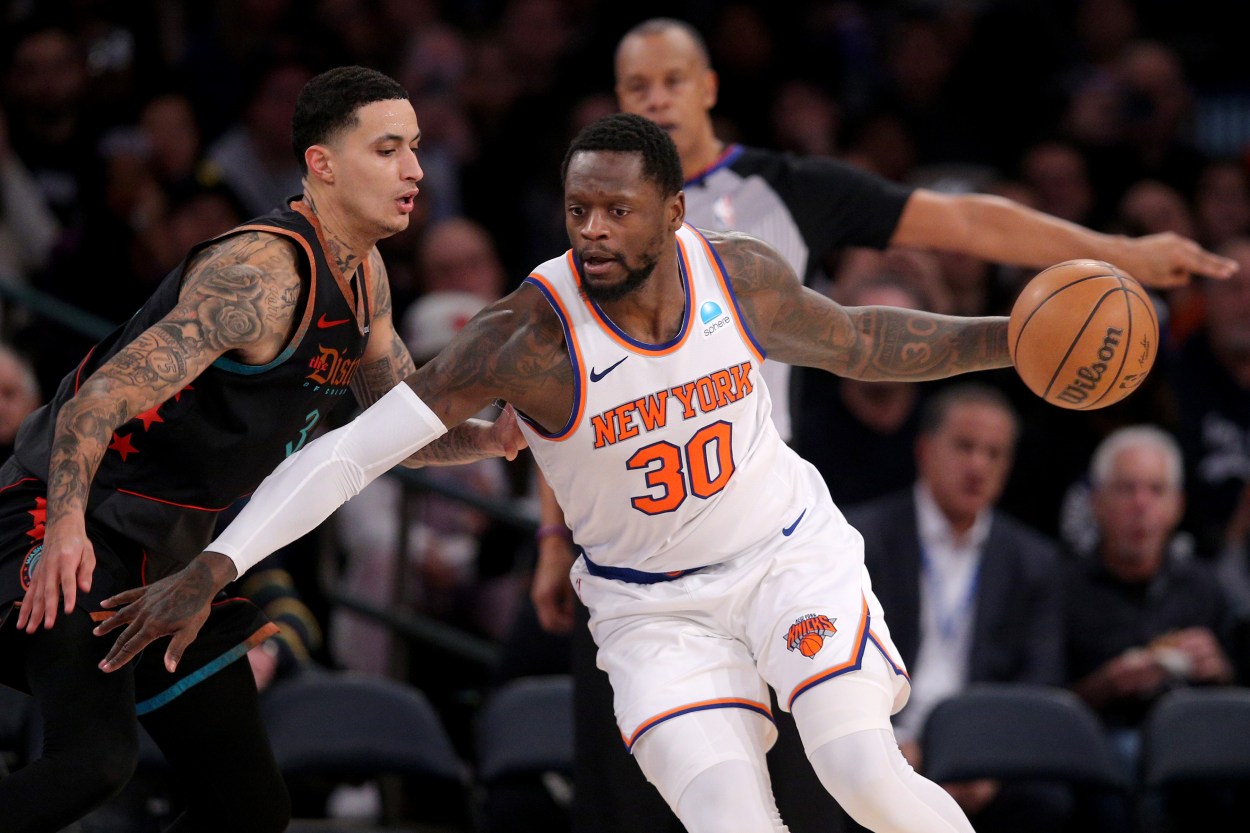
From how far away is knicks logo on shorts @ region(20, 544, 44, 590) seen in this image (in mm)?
4082

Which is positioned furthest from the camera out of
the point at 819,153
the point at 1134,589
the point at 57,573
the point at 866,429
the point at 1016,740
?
the point at 819,153

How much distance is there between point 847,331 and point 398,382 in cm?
128

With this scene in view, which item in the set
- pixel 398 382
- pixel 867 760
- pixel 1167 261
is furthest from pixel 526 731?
pixel 1167 261

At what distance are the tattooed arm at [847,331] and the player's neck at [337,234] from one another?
980 millimetres

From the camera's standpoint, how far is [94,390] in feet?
12.7

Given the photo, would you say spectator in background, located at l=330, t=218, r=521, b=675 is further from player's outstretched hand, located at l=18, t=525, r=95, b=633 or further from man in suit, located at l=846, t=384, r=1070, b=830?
player's outstretched hand, located at l=18, t=525, r=95, b=633

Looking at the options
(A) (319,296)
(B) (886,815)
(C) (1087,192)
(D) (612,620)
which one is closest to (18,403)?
(A) (319,296)

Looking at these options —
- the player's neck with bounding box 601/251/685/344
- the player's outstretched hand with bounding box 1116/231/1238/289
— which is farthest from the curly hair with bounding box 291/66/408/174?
the player's outstretched hand with bounding box 1116/231/1238/289

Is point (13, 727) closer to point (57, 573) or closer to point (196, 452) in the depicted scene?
point (196, 452)

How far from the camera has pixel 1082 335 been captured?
438cm

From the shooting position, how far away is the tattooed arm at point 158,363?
3801 millimetres

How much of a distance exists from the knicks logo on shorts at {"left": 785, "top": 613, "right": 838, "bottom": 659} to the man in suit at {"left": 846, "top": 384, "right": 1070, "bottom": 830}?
8.15 feet

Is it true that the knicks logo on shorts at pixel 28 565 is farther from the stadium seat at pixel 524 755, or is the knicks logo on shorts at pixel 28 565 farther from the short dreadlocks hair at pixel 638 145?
the stadium seat at pixel 524 755

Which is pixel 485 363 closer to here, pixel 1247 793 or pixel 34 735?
pixel 34 735
